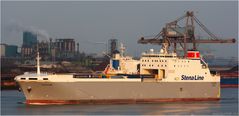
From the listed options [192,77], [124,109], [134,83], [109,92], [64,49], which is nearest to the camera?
[124,109]

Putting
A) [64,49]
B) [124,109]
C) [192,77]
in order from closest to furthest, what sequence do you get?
[124,109] < [192,77] < [64,49]

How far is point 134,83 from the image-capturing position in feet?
167

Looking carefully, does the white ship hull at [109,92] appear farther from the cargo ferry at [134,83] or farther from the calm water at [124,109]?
the calm water at [124,109]

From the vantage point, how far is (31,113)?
43031 mm

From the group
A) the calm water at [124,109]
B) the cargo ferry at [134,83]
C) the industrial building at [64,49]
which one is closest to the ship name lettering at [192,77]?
the cargo ferry at [134,83]

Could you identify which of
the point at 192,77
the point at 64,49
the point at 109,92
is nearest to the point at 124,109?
the point at 109,92

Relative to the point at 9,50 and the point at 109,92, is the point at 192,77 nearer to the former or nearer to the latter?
the point at 109,92

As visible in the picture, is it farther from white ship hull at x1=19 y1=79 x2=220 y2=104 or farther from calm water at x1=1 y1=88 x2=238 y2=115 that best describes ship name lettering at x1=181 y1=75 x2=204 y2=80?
calm water at x1=1 y1=88 x2=238 y2=115

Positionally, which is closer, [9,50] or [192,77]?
[192,77]

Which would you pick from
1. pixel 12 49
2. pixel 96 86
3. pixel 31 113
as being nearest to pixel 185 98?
pixel 96 86

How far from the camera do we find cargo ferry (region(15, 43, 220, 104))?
48156 millimetres

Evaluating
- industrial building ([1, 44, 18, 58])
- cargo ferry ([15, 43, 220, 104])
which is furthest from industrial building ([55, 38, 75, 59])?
cargo ferry ([15, 43, 220, 104])

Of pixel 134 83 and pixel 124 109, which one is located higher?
pixel 134 83

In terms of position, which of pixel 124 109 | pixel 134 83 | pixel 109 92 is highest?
pixel 134 83
